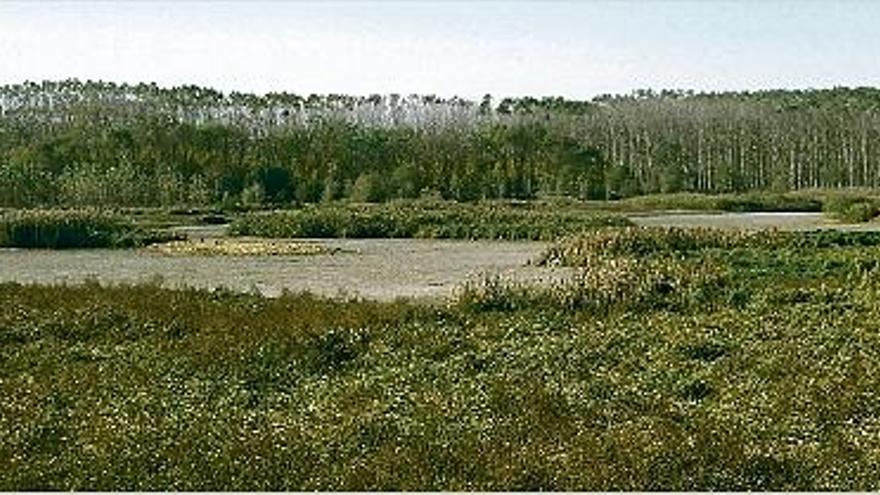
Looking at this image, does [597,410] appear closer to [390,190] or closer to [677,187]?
[390,190]

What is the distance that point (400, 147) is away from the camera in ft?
438

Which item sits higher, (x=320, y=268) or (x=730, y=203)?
(x=320, y=268)

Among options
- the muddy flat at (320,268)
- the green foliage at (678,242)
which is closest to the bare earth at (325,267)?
the muddy flat at (320,268)

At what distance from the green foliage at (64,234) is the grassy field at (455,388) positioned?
106 ft

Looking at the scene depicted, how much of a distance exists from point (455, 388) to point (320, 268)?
2708cm

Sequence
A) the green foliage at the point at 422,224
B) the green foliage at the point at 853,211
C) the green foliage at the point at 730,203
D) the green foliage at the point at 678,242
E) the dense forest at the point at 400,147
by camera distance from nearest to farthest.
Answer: the green foliage at the point at 678,242
the green foliage at the point at 422,224
the green foliage at the point at 853,211
the green foliage at the point at 730,203
the dense forest at the point at 400,147

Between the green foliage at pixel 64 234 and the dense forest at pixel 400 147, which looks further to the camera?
the dense forest at pixel 400 147

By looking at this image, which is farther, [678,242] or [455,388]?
[678,242]

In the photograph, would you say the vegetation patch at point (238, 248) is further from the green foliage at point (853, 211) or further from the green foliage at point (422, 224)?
the green foliage at point (853, 211)

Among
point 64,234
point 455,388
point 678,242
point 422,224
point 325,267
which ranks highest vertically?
point 455,388

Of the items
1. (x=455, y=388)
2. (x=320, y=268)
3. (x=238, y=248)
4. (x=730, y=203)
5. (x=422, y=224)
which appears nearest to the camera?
(x=455, y=388)

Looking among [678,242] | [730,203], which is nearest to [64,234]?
[678,242]

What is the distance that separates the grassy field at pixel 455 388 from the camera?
509 inches

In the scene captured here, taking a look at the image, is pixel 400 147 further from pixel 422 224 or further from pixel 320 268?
pixel 320 268
